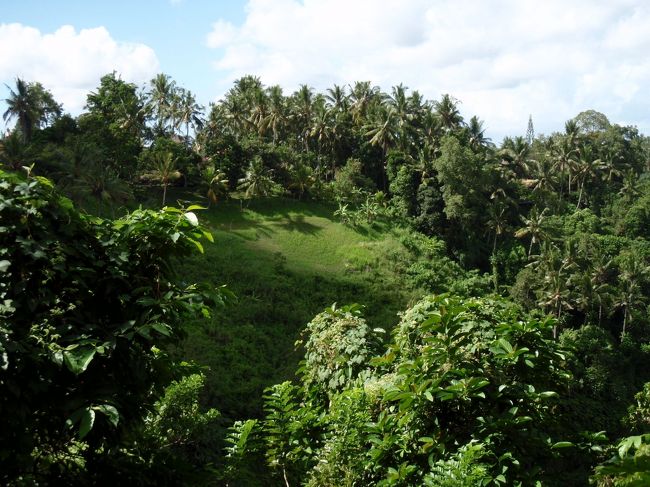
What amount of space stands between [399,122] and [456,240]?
1340cm

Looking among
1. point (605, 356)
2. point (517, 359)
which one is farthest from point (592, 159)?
point (517, 359)

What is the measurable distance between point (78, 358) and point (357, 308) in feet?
13.8

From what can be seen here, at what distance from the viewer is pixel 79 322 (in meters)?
3.86

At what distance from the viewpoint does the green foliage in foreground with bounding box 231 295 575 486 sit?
15.1 feet

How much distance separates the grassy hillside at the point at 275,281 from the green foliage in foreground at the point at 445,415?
2260 cm

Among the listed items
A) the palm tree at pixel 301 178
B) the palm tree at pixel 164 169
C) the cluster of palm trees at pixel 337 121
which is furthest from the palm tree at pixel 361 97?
the palm tree at pixel 164 169

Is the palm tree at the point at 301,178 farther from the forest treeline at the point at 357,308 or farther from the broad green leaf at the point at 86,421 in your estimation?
the broad green leaf at the point at 86,421

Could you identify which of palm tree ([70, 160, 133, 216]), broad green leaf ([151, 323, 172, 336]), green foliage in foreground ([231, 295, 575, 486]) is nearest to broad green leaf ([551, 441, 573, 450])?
green foliage in foreground ([231, 295, 575, 486])

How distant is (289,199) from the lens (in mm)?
49969

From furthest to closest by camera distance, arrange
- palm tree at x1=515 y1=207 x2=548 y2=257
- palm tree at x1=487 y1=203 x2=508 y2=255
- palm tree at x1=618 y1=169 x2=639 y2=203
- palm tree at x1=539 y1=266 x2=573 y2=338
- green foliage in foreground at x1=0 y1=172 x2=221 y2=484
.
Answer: palm tree at x1=618 y1=169 x2=639 y2=203, palm tree at x1=487 y1=203 x2=508 y2=255, palm tree at x1=515 y1=207 x2=548 y2=257, palm tree at x1=539 y1=266 x2=573 y2=338, green foliage in foreground at x1=0 y1=172 x2=221 y2=484

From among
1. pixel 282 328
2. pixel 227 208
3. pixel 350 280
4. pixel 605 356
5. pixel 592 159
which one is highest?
pixel 592 159

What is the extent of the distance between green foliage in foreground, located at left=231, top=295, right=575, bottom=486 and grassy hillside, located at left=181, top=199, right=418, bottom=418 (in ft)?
74.2

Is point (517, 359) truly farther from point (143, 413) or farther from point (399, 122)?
point (399, 122)

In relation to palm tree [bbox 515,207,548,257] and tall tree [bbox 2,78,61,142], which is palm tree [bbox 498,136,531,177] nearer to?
palm tree [bbox 515,207,548,257]
